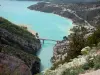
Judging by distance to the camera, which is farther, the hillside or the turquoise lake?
the turquoise lake

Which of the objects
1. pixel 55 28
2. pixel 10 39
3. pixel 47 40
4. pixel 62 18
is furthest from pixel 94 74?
pixel 62 18

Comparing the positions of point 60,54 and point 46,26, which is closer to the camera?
point 60,54

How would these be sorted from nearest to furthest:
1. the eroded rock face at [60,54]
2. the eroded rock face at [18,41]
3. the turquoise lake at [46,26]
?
the eroded rock face at [60,54], the eroded rock face at [18,41], the turquoise lake at [46,26]

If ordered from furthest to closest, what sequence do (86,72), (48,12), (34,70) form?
(48,12)
(34,70)
(86,72)

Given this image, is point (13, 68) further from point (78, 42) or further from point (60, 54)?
point (60, 54)

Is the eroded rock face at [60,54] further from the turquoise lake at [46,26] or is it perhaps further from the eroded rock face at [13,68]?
the turquoise lake at [46,26]

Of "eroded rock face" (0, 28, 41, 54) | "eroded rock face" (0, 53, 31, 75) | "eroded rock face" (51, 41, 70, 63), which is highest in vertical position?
"eroded rock face" (0, 53, 31, 75)

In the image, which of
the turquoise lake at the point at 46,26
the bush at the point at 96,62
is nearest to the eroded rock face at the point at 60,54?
the turquoise lake at the point at 46,26

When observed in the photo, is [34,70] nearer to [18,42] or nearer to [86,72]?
[18,42]

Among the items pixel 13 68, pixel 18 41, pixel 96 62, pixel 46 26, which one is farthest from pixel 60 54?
pixel 46 26

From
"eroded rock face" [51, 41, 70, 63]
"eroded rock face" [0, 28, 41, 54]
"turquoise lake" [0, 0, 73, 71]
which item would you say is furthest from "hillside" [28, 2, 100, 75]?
"eroded rock face" [0, 28, 41, 54]

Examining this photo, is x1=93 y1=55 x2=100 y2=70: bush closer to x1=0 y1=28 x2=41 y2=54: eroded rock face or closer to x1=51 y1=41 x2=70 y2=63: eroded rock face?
x1=51 y1=41 x2=70 y2=63: eroded rock face
